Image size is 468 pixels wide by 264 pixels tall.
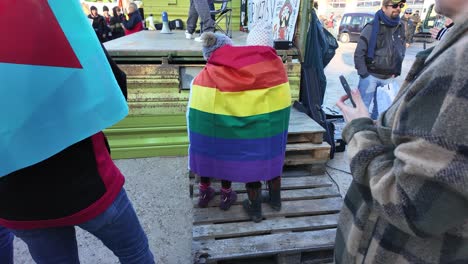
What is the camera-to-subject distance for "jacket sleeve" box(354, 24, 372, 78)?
163 inches

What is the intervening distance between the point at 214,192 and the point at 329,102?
4266 mm

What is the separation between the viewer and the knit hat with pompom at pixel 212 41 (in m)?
2.10

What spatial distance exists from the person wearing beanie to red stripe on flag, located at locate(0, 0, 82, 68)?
1188 millimetres

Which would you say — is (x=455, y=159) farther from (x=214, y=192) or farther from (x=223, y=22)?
(x=223, y=22)

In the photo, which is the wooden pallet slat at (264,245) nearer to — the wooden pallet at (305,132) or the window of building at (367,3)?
the wooden pallet at (305,132)

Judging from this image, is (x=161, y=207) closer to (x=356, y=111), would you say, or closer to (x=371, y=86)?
(x=356, y=111)

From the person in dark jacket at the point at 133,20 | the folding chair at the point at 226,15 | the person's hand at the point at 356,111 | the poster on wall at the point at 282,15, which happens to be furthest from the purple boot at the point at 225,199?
the person in dark jacket at the point at 133,20

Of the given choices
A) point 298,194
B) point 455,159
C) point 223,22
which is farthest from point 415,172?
point 223,22

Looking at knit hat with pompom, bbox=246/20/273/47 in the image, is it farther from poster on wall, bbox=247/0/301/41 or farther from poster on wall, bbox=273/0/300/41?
poster on wall, bbox=273/0/300/41

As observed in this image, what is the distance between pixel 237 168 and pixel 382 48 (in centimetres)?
309

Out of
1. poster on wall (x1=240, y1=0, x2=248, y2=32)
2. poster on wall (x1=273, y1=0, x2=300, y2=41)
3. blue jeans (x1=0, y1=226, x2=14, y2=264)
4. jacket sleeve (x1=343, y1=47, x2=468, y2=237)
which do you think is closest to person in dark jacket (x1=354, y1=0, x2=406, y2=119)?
poster on wall (x1=273, y1=0, x2=300, y2=41)

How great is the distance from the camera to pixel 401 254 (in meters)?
0.93

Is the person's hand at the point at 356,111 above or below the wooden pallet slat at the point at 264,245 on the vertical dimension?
above

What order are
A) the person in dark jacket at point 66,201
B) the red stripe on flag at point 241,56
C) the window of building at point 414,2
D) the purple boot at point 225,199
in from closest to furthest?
1. the person in dark jacket at point 66,201
2. the red stripe on flag at point 241,56
3. the purple boot at point 225,199
4. the window of building at point 414,2
